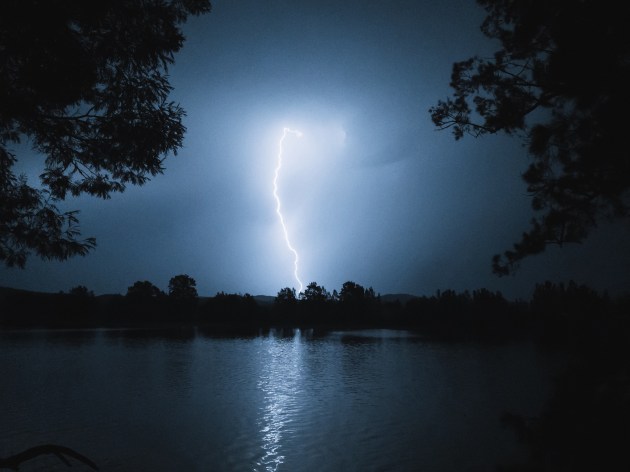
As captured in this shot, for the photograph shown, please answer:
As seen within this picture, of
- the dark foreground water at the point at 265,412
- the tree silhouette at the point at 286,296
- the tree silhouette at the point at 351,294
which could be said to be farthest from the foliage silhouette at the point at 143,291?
the dark foreground water at the point at 265,412

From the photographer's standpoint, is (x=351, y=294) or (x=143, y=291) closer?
(x=143, y=291)

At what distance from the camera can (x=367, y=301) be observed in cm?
14612

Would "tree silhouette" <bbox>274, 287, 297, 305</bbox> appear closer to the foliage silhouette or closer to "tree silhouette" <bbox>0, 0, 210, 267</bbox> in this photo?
the foliage silhouette

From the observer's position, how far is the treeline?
107m

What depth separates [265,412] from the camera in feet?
65.9

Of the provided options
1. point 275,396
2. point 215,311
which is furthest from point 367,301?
point 275,396

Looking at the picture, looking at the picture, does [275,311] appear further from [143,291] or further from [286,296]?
[143,291]

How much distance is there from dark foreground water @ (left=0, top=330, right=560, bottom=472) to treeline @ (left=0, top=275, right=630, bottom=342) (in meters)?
63.7

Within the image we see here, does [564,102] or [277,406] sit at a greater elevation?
[564,102]

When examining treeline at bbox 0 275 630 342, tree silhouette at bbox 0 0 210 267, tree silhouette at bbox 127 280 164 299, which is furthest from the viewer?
tree silhouette at bbox 127 280 164 299

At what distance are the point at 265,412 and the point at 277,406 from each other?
1.49 meters

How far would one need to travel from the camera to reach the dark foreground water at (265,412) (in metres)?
14.0

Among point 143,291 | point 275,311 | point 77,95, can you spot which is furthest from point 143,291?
point 77,95

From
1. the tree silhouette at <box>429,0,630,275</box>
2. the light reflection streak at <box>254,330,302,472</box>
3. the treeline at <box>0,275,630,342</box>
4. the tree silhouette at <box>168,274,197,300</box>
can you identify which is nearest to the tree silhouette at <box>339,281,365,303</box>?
the treeline at <box>0,275,630,342</box>
